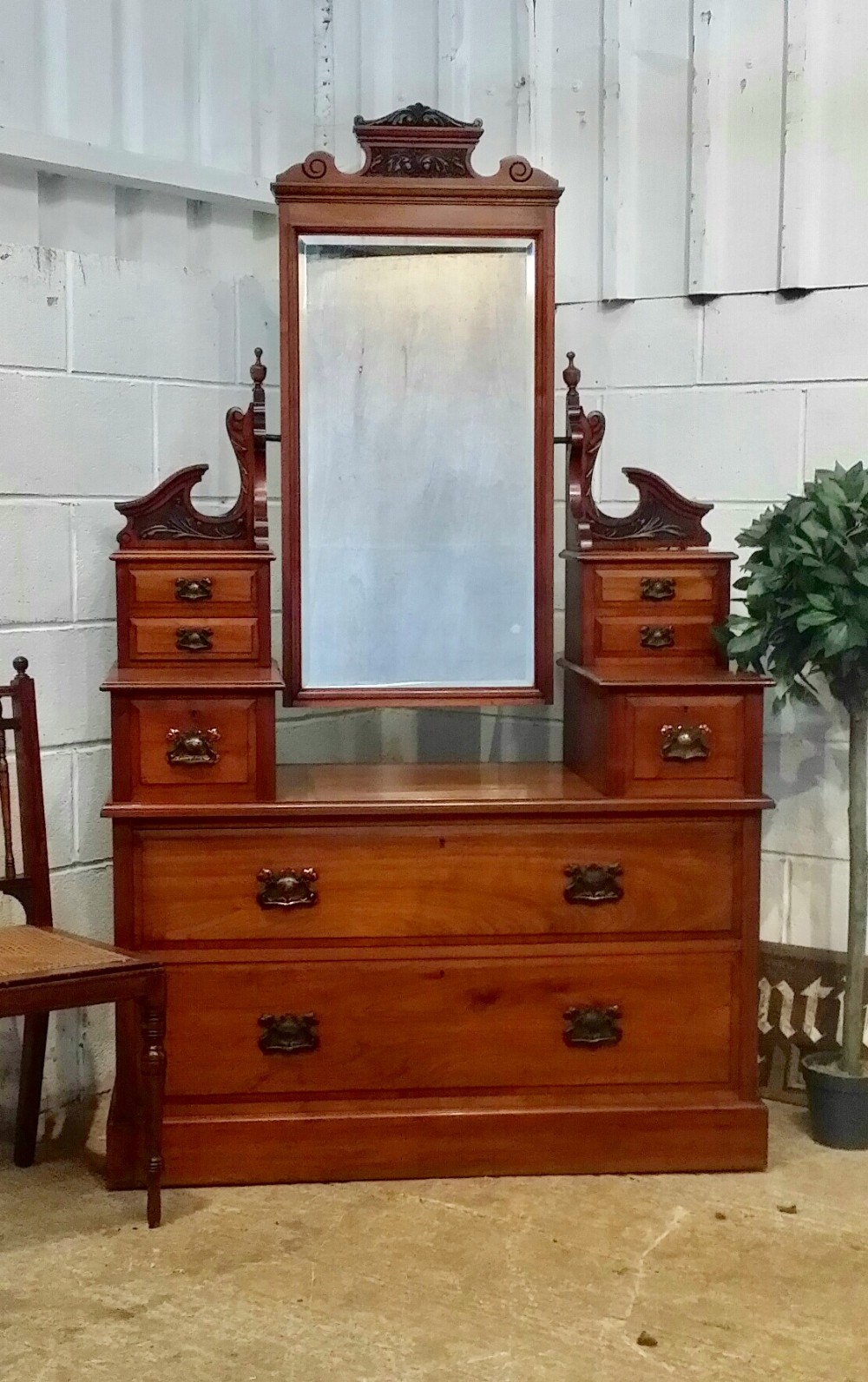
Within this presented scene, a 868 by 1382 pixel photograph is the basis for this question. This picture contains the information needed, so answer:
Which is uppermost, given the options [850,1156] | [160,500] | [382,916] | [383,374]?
[383,374]

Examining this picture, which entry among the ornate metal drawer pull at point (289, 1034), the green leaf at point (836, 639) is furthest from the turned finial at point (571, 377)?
the ornate metal drawer pull at point (289, 1034)

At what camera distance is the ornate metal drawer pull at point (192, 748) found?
2662 mm

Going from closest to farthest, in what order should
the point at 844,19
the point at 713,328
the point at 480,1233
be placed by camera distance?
the point at 480,1233 < the point at 844,19 < the point at 713,328

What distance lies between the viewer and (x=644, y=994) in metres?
2.78

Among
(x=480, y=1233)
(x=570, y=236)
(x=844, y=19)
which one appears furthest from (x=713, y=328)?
(x=480, y=1233)

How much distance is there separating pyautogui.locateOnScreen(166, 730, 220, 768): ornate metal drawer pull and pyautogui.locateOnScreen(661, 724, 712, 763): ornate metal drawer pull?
842mm

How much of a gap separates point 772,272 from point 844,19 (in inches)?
20.5

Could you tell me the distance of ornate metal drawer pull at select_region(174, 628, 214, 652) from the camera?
2.75 meters

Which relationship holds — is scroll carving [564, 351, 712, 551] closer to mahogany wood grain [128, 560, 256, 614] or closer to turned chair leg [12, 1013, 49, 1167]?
mahogany wood grain [128, 560, 256, 614]

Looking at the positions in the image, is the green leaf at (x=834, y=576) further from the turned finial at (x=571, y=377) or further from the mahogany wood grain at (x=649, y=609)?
the turned finial at (x=571, y=377)

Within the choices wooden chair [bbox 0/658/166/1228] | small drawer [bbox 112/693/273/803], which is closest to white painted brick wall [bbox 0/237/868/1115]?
wooden chair [bbox 0/658/166/1228]

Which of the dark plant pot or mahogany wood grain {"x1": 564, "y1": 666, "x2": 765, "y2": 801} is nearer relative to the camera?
mahogany wood grain {"x1": 564, "y1": 666, "x2": 765, "y2": 801}

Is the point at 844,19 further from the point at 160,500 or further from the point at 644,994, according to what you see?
the point at 644,994

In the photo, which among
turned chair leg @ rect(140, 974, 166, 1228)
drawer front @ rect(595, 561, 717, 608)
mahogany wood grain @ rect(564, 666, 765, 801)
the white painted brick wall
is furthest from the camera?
the white painted brick wall
